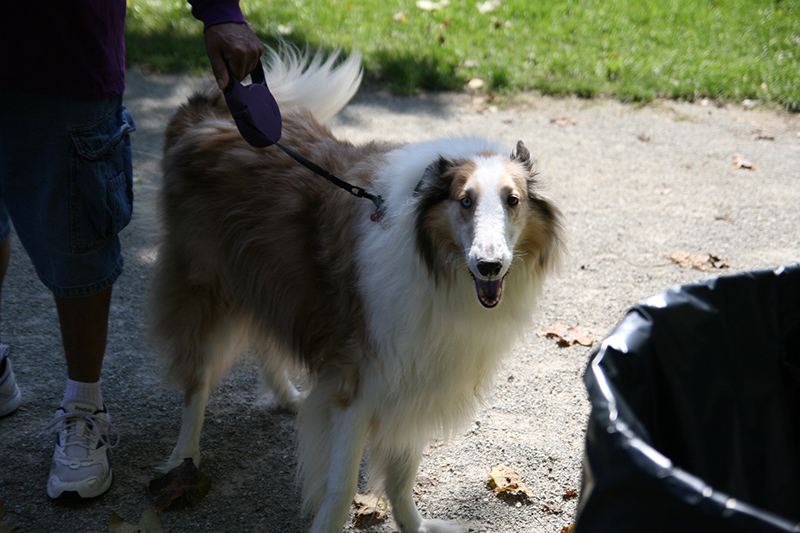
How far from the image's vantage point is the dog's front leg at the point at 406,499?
250cm

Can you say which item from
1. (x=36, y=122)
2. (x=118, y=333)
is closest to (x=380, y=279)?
(x=36, y=122)

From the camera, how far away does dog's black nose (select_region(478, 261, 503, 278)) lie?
6.25 ft

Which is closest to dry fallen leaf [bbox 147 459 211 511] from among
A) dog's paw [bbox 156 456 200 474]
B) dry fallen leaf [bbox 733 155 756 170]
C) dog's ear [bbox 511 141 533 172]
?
dog's paw [bbox 156 456 200 474]

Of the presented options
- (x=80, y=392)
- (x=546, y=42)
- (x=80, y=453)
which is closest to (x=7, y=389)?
(x=80, y=392)

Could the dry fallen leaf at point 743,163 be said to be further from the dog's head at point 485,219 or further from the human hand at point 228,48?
the human hand at point 228,48

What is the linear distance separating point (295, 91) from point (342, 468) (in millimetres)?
1650

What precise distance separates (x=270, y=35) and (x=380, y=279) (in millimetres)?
5407

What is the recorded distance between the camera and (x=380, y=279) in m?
2.23

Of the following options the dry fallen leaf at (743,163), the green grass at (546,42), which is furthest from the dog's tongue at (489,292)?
the green grass at (546,42)

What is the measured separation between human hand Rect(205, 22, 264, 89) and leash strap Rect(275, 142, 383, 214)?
0.33 m

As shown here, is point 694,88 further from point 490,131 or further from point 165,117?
point 165,117

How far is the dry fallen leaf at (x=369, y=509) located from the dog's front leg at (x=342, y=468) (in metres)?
0.29

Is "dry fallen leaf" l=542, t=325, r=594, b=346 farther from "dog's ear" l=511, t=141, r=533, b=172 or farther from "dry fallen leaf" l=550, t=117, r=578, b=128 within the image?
"dry fallen leaf" l=550, t=117, r=578, b=128

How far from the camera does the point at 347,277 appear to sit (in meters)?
2.35
